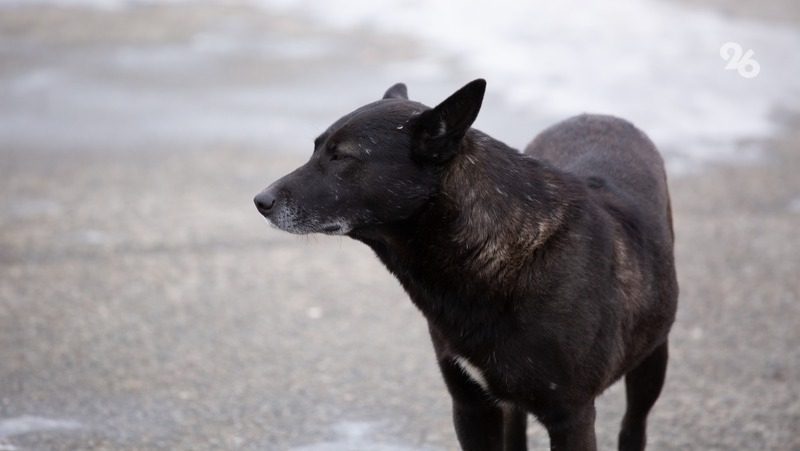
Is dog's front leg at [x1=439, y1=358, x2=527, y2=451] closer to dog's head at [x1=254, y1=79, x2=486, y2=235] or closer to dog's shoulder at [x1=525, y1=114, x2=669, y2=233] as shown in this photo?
dog's head at [x1=254, y1=79, x2=486, y2=235]

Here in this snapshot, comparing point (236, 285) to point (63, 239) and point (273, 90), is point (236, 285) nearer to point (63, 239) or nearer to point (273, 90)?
point (63, 239)

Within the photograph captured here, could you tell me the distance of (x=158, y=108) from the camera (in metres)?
12.9

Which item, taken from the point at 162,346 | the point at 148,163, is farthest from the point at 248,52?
the point at 162,346

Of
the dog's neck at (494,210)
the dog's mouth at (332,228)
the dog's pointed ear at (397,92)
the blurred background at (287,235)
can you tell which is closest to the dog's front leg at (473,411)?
the dog's neck at (494,210)

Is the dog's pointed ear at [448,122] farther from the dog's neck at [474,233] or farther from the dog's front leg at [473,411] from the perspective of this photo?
the dog's front leg at [473,411]

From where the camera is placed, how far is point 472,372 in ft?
13.1

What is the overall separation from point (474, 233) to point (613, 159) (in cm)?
119

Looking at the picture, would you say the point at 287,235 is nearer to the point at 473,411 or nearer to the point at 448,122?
the point at 473,411

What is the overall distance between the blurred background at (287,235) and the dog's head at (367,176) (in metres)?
2.08

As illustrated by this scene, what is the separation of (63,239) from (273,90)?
17.3ft

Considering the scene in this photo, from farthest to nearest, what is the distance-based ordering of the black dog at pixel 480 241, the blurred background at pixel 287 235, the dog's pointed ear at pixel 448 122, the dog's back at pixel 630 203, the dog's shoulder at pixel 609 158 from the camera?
the blurred background at pixel 287 235 < the dog's shoulder at pixel 609 158 < the dog's back at pixel 630 203 < the black dog at pixel 480 241 < the dog's pointed ear at pixel 448 122

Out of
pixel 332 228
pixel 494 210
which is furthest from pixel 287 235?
pixel 494 210

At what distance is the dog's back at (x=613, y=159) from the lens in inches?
179

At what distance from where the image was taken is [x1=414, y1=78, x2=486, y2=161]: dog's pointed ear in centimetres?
372
